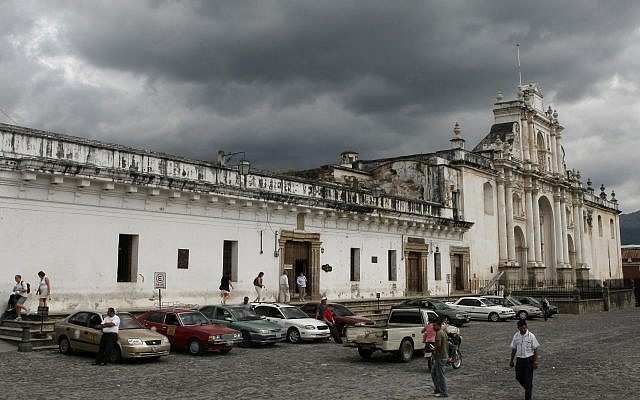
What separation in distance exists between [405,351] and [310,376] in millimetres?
3494

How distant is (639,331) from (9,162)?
2358 centimetres

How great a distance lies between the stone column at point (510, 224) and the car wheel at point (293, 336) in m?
27.4

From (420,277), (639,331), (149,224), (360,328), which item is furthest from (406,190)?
(360,328)

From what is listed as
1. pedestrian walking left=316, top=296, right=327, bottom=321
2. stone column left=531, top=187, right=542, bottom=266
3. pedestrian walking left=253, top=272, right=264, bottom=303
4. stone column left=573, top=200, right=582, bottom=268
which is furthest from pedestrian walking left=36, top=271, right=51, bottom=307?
stone column left=573, top=200, right=582, bottom=268

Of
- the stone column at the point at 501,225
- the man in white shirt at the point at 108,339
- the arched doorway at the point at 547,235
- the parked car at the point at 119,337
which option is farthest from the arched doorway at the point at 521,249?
the man in white shirt at the point at 108,339

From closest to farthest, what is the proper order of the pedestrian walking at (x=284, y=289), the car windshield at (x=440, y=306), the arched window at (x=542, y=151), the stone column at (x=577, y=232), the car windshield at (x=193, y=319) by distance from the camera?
the car windshield at (x=193, y=319) → the pedestrian walking at (x=284, y=289) → the car windshield at (x=440, y=306) → the arched window at (x=542, y=151) → the stone column at (x=577, y=232)

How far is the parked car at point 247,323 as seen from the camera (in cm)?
1873

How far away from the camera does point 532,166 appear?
4859cm

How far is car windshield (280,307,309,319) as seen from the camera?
20.8m

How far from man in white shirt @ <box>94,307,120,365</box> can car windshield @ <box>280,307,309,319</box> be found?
22.5ft

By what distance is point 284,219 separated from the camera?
27.7m

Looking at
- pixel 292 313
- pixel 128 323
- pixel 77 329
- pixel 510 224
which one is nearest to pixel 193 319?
pixel 128 323

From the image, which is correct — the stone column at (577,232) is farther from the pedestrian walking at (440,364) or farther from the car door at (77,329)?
the car door at (77,329)

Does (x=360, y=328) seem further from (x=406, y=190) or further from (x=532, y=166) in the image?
(x=532, y=166)
